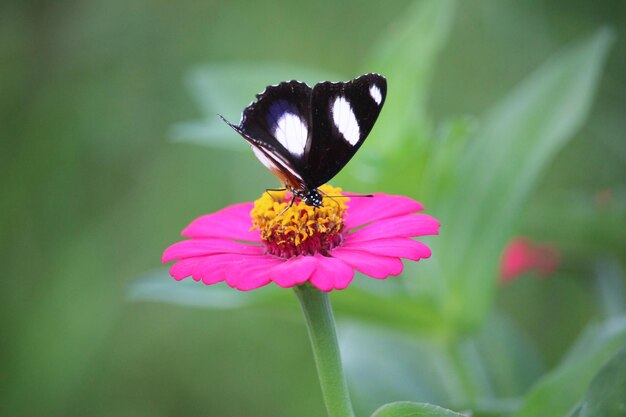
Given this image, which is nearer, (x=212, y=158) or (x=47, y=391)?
(x=47, y=391)

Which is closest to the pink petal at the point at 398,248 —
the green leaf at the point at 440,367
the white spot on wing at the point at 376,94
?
the white spot on wing at the point at 376,94

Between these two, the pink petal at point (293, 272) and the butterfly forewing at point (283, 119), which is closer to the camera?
the pink petal at point (293, 272)

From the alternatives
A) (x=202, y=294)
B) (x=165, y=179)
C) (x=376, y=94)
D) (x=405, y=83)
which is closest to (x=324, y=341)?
(x=376, y=94)

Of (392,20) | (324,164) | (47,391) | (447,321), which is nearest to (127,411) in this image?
(47,391)

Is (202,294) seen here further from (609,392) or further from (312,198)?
(609,392)

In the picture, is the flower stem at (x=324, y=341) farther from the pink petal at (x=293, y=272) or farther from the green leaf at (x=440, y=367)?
the green leaf at (x=440, y=367)

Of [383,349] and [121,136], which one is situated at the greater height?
[121,136]

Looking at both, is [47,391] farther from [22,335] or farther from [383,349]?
[383,349]

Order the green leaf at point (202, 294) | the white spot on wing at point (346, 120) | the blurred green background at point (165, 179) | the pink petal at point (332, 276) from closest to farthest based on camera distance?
the pink petal at point (332, 276)
the white spot on wing at point (346, 120)
the green leaf at point (202, 294)
the blurred green background at point (165, 179)
